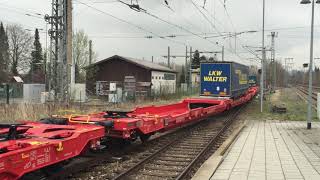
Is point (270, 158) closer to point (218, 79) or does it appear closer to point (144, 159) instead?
point (144, 159)

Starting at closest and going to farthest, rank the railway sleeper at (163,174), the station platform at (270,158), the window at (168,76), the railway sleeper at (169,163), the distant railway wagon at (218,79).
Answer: the station platform at (270,158) < the railway sleeper at (163,174) < the railway sleeper at (169,163) < the distant railway wagon at (218,79) < the window at (168,76)

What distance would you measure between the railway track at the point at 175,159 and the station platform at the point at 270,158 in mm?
636

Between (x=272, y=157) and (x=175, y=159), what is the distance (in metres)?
2.52

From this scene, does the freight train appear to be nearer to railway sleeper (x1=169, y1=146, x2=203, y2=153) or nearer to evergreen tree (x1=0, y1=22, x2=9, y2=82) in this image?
railway sleeper (x1=169, y1=146, x2=203, y2=153)

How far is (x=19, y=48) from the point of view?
258 feet

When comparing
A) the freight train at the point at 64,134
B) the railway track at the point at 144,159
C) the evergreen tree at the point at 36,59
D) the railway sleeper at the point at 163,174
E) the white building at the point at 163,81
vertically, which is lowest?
the railway sleeper at the point at 163,174

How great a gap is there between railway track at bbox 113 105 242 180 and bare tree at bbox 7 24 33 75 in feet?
208

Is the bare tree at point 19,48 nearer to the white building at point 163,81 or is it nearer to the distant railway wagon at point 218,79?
the white building at point 163,81

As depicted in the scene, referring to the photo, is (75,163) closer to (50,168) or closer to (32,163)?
(50,168)

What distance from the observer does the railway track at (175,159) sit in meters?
9.41

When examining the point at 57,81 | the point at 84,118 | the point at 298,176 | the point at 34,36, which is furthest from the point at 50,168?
the point at 34,36

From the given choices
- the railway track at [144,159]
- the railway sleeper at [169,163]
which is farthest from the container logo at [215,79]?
the railway sleeper at [169,163]

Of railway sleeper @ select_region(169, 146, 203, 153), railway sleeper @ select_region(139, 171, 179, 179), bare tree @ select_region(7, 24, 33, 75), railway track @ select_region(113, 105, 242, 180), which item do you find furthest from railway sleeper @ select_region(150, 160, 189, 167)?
bare tree @ select_region(7, 24, 33, 75)

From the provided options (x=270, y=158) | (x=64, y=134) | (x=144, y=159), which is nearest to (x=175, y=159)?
(x=144, y=159)
